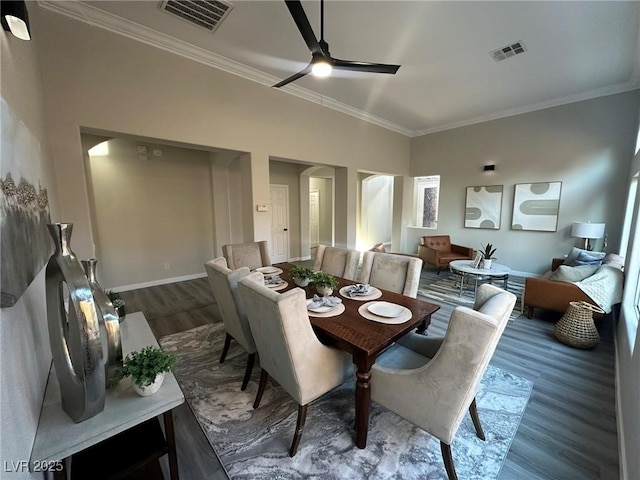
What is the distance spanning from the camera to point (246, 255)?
3311 millimetres

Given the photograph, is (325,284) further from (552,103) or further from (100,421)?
(552,103)

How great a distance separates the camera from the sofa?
2.76 meters

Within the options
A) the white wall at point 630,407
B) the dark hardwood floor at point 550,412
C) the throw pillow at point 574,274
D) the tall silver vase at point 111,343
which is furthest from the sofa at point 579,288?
the tall silver vase at point 111,343

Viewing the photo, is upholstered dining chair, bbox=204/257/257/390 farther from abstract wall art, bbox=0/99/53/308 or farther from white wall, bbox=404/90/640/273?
white wall, bbox=404/90/640/273

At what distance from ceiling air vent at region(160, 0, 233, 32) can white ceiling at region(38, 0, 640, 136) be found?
85mm

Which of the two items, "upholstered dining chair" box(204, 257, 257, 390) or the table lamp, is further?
the table lamp

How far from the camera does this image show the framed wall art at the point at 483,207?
18.0 feet

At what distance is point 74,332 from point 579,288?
424cm

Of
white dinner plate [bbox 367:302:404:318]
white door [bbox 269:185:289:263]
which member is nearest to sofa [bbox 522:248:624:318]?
white dinner plate [bbox 367:302:404:318]

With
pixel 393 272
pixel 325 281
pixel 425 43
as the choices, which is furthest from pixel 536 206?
pixel 325 281

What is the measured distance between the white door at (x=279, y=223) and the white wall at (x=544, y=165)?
3806 mm

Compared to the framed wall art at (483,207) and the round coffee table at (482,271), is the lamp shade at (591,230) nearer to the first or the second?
the framed wall art at (483,207)

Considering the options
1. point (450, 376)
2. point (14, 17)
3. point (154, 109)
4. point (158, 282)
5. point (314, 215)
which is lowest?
point (158, 282)

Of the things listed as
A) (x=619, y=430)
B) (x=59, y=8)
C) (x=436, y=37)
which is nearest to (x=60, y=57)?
(x=59, y=8)
